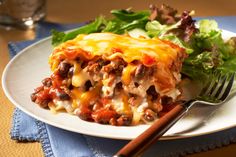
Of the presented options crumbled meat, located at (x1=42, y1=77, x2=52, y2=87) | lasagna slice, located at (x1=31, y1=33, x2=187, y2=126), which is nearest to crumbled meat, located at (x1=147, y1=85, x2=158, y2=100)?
lasagna slice, located at (x1=31, y1=33, x2=187, y2=126)

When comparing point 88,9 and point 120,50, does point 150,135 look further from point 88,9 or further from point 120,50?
point 88,9

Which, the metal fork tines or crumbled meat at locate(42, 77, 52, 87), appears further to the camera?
crumbled meat at locate(42, 77, 52, 87)

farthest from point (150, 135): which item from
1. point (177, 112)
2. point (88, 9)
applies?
point (88, 9)

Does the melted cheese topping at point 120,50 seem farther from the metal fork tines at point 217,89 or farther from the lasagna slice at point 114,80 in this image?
the metal fork tines at point 217,89

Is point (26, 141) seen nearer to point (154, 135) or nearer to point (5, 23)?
point (154, 135)

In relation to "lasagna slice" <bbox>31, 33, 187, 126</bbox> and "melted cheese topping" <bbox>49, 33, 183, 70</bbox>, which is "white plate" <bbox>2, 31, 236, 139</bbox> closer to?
"lasagna slice" <bbox>31, 33, 187, 126</bbox>
